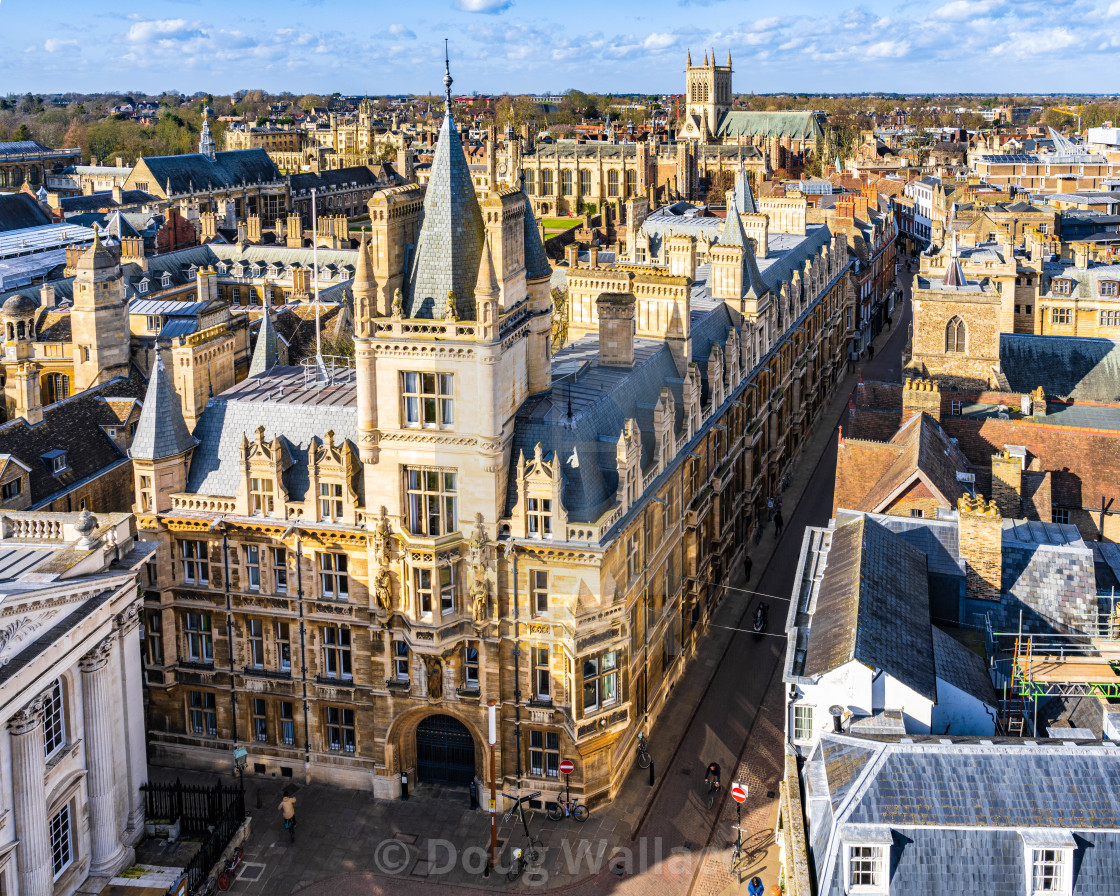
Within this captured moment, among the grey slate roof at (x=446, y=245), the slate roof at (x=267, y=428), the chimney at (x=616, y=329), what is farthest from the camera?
the chimney at (x=616, y=329)

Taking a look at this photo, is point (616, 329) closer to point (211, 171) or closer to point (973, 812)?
point (973, 812)

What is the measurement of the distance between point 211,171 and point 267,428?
127 meters

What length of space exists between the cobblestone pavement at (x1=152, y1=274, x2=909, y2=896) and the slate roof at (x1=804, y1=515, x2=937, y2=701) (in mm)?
9523

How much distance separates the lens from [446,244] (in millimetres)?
43469

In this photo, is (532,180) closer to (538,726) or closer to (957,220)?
(957,220)

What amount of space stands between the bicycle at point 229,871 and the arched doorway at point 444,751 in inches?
299

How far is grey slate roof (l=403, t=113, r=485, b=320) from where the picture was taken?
43.2m

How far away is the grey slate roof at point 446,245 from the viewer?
43250 millimetres

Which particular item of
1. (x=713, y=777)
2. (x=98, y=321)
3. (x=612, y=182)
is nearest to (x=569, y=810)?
(x=713, y=777)

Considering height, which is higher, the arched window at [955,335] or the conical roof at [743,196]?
the conical roof at [743,196]

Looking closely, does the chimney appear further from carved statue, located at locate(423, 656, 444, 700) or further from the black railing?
the black railing

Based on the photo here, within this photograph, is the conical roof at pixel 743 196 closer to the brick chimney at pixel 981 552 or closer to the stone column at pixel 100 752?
the brick chimney at pixel 981 552

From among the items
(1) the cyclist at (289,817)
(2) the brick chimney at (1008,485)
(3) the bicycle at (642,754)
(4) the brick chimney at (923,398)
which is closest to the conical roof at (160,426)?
(1) the cyclist at (289,817)

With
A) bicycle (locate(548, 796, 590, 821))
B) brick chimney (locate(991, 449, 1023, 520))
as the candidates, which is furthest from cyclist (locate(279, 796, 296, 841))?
brick chimney (locate(991, 449, 1023, 520))
